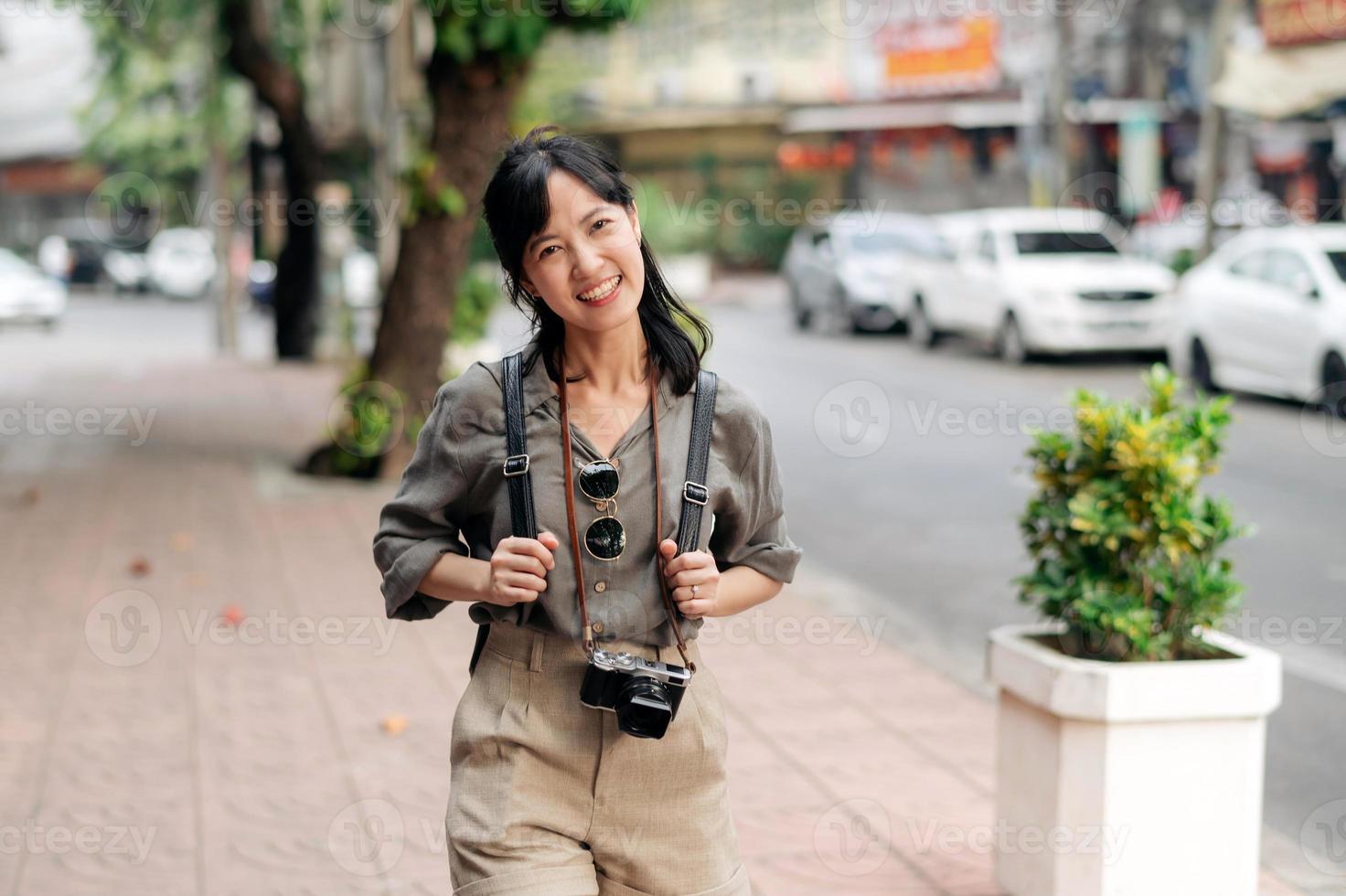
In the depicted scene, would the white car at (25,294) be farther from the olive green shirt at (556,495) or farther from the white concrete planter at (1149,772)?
the olive green shirt at (556,495)

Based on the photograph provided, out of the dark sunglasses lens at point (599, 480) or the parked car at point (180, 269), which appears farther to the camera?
the parked car at point (180, 269)

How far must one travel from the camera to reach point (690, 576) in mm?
2520

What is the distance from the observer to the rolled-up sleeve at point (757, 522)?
8.80 feet

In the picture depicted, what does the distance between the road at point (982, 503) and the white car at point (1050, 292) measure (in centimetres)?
38

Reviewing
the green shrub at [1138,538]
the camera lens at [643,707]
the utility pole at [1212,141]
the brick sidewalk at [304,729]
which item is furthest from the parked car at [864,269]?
the camera lens at [643,707]

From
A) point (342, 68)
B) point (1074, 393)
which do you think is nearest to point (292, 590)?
point (1074, 393)

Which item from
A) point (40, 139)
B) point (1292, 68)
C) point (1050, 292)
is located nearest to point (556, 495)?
point (1050, 292)

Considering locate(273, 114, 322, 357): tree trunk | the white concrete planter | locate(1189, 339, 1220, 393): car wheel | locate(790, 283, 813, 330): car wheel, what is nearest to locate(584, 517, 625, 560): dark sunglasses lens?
the white concrete planter

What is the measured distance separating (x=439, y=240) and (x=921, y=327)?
441 inches

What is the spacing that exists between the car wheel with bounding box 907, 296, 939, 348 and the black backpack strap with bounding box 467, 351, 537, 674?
19.0m

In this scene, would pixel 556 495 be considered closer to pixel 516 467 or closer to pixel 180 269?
pixel 516 467

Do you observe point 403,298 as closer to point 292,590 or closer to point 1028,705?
point 292,590

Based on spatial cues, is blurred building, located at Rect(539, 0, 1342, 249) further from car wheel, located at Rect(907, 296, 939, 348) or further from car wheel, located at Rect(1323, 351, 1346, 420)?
car wheel, located at Rect(1323, 351, 1346, 420)

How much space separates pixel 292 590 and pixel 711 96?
3531 cm
